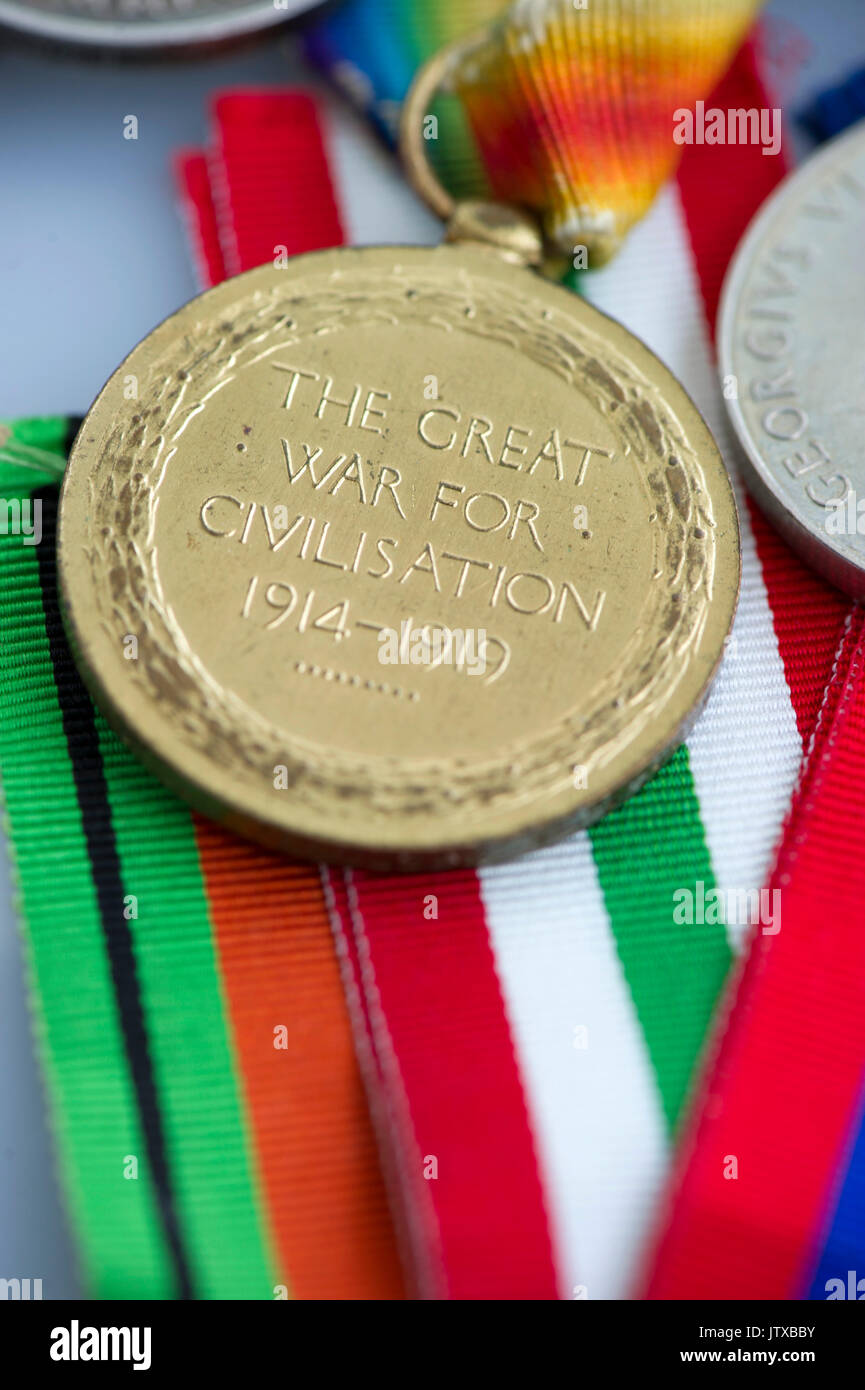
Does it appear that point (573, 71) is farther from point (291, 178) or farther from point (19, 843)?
point (19, 843)

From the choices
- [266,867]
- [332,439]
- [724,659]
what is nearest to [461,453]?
[332,439]

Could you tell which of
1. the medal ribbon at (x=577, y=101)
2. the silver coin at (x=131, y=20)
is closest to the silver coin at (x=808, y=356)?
the medal ribbon at (x=577, y=101)

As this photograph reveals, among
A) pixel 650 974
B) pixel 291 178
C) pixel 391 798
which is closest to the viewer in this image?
pixel 391 798

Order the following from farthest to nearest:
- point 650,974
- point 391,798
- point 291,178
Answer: point 291,178 → point 650,974 → point 391,798
